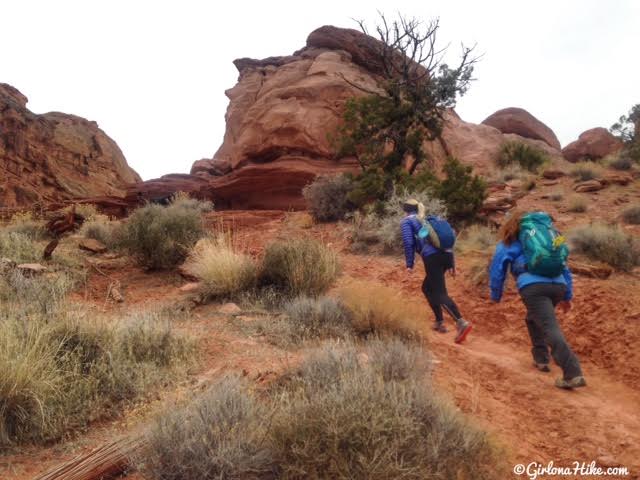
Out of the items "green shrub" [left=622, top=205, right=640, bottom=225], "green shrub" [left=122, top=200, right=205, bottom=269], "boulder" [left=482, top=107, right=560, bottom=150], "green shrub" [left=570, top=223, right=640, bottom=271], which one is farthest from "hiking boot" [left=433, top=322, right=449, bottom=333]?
"boulder" [left=482, top=107, right=560, bottom=150]

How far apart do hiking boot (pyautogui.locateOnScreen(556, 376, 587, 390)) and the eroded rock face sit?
24.5m

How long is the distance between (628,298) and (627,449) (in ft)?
11.9

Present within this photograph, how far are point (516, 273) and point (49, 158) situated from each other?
1084 inches

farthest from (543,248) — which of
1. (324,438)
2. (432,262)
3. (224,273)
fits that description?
(224,273)

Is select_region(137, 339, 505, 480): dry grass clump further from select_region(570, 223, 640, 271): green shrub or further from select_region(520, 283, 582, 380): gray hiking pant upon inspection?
select_region(570, 223, 640, 271): green shrub

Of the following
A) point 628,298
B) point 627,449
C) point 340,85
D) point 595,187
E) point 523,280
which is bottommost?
point 627,449

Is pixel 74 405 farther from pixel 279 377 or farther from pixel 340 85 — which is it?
pixel 340 85

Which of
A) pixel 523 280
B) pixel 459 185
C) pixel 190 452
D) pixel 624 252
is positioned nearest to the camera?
pixel 190 452

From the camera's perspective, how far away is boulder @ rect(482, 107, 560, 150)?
3241cm

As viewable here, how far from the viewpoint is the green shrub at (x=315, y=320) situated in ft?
16.4

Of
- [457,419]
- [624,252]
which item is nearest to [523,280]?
[457,419]

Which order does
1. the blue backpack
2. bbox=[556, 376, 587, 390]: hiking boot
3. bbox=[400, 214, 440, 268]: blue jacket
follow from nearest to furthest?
1. bbox=[556, 376, 587, 390]: hiking boot
2. the blue backpack
3. bbox=[400, 214, 440, 268]: blue jacket

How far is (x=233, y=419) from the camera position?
261cm

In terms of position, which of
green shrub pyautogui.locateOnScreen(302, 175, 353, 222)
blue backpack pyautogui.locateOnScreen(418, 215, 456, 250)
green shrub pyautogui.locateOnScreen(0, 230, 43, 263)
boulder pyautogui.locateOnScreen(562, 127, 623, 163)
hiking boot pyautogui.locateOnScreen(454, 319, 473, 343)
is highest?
boulder pyautogui.locateOnScreen(562, 127, 623, 163)
